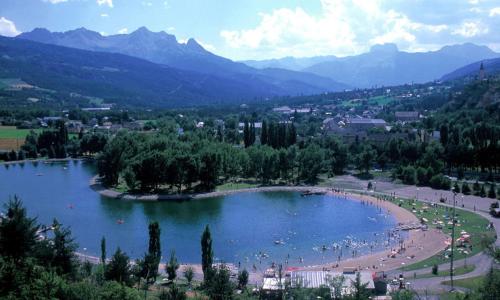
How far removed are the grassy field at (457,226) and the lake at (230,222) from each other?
2940 millimetres

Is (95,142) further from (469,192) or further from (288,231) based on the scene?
(469,192)

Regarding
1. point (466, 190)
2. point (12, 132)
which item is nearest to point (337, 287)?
point (466, 190)

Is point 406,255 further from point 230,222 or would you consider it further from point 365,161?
point 365,161

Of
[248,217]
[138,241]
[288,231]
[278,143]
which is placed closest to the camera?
[138,241]

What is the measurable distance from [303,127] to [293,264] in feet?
221

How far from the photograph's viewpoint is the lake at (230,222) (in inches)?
1350

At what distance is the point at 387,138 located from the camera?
72750 mm

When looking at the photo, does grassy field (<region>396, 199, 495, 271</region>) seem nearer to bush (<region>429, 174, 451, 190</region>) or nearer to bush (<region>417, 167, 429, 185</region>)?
bush (<region>429, 174, 451, 190</region>)

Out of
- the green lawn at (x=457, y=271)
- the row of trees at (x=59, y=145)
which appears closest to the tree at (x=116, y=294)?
the green lawn at (x=457, y=271)

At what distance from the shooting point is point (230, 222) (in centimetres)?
4097

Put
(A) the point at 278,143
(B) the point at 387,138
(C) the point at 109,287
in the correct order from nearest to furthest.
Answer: (C) the point at 109,287 < (A) the point at 278,143 < (B) the point at 387,138

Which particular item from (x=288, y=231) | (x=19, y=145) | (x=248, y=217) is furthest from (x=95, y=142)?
(x=288, y=231)

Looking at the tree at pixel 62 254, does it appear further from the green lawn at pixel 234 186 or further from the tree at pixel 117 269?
the green lawn at pixel 234 186

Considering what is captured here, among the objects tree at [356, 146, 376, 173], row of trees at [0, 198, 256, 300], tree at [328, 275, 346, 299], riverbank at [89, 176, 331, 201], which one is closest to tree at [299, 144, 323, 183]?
riverbank at [89, 176, 331, 201]
